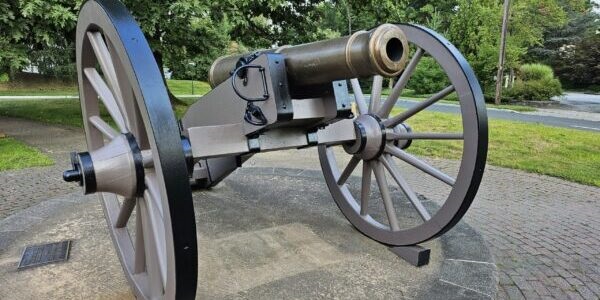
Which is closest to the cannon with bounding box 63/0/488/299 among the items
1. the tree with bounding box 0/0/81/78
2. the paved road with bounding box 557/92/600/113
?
the tree with bounding box 0/0/81/78

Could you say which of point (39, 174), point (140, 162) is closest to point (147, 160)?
point (140, 162)

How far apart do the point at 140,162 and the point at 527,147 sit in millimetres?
7795

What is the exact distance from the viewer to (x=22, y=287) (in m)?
2.75

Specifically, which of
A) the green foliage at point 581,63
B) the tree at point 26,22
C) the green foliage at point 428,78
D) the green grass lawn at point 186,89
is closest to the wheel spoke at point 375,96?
the tree at point 26,22

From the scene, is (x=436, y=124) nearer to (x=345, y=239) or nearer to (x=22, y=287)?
(x=345, y=239)

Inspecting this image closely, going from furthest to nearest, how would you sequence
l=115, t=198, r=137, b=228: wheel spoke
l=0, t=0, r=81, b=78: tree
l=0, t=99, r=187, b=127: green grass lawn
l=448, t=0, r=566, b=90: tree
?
l=448, t=0, r=566, b=90: tree
l=0, t=99, r=187, b=127: green grass lawn
l=0, t=0, r=81, b=78: tree
l=115, t=198, r=137, b=228: wheel spoke

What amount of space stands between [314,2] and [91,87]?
33.6 feet

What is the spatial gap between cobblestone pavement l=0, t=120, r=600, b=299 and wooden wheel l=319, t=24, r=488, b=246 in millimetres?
669

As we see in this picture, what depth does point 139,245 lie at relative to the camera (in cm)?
235

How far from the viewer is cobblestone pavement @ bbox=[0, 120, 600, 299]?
3108mm

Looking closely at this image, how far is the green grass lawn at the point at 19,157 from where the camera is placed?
6580 mm

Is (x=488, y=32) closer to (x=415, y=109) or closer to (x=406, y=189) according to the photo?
(x=415, y=109)

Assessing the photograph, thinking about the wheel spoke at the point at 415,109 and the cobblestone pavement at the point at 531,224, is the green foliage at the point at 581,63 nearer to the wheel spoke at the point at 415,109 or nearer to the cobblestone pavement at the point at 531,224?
the cobblestone pavement at the point at 531,224

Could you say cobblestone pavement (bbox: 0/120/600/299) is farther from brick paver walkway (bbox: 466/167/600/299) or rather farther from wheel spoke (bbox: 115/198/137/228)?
wheel spoke (bbox: 115/198/137/228)
